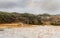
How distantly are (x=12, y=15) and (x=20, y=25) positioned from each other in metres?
1.44

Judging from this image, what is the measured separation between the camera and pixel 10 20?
17031mm

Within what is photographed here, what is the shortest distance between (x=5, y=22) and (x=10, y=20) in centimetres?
55

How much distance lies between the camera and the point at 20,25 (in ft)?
55.6

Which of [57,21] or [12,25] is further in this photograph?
[57,21]

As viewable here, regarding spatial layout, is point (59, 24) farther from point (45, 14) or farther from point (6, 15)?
point (6, 15)

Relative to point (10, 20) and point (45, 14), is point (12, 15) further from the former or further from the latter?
point (45, 14)

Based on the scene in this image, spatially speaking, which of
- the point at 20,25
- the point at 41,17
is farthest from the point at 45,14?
the point at 20,25

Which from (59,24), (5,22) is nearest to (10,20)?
(5,22)

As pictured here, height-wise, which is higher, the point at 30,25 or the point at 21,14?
the point at 21,14

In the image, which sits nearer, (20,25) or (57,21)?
(20,25)

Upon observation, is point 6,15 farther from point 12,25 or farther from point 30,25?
point 30,25

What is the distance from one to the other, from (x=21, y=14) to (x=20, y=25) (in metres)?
1.58

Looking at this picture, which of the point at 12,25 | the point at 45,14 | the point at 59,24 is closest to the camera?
the point at 12,25

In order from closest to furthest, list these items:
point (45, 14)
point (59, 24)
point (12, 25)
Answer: point (12, 25) → point (59, 24) → point (45, 14)
